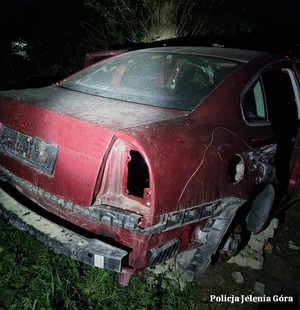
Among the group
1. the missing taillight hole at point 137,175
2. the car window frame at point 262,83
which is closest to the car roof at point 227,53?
the car window frame at point 262,83

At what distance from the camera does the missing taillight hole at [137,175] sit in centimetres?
200

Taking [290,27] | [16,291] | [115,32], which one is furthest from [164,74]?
[290,27]

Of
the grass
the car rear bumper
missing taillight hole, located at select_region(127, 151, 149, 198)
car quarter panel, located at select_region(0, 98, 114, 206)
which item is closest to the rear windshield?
missing taillight hole, located at select_region(127, 151, 149, 198)

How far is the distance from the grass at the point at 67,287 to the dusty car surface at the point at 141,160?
1.01 ft

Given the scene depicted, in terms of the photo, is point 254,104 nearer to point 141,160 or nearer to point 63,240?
point 141,160

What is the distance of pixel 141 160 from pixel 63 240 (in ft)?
2.55

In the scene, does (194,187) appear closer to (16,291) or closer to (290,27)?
(16,291)

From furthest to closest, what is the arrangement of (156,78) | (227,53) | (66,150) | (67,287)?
(156,78), (227,53), (67,287), (66,150)

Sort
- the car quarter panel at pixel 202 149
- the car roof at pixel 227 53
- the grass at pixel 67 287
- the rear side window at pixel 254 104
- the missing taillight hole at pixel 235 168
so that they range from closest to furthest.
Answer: the car quarter panel at pixel 202 149, the missing taillight hole at pixel 235 168, the grass at pixel 67 287, the rear side window at pixel 254 104, the car roof at pixel 227 53

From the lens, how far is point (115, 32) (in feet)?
25.7

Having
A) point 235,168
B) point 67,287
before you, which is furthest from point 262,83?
point 67,287

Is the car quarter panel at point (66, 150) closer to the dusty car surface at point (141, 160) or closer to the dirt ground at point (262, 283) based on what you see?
the dusty car surface at point (141, 160)

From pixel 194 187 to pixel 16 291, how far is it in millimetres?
1574

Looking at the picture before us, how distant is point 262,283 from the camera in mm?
2697
